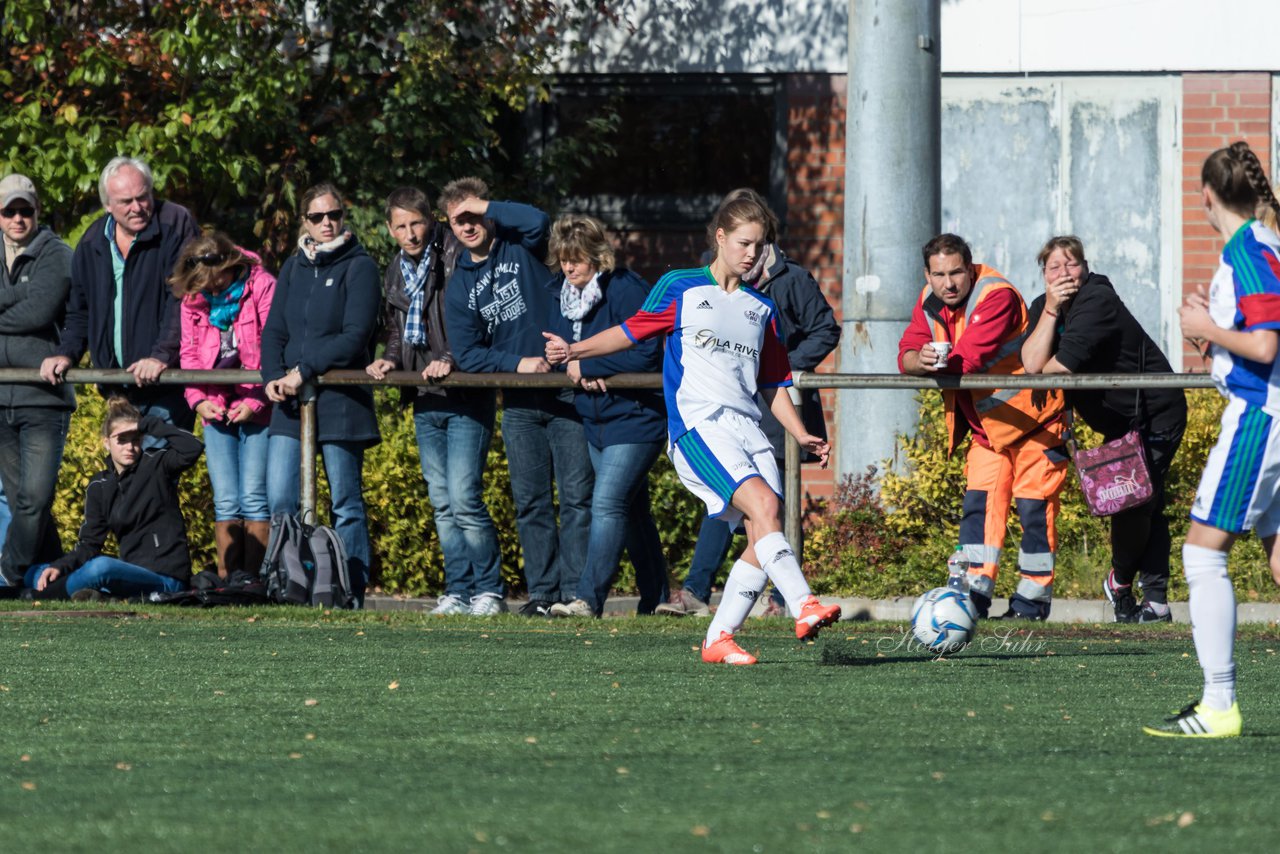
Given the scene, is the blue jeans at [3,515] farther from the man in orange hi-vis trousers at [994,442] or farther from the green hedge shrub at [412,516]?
the man in orange hi-vis trousers at [994,442]

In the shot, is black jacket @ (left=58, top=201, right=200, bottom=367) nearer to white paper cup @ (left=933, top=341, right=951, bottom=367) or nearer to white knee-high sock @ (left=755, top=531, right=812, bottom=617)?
white paper cup @ (left=933, top=341, right=951, bottom=367)

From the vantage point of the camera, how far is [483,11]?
48.2 ft

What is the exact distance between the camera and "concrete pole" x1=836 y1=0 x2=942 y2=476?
458 inches

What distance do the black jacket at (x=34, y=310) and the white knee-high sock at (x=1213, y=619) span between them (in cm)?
668

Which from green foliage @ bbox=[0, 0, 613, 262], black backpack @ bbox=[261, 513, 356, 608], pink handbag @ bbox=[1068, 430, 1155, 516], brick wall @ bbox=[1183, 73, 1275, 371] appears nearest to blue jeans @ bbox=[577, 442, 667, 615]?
black backpack @ bbox=[261, 513, 356, 608]

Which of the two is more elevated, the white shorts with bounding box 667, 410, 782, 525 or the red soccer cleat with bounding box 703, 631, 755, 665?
the white shorts with bounding box 667, 410, 782, 525

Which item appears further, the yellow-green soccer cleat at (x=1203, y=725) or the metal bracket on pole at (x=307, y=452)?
the metal bracket on pole at (x=307, y=452)

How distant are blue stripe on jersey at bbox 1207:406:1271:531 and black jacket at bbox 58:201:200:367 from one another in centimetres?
624

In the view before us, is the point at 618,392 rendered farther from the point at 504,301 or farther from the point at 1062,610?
the point at 1062,610

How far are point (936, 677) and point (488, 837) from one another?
3422 millimetres

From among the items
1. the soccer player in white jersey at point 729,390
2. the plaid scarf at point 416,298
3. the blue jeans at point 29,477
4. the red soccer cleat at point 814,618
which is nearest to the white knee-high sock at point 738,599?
the soccer player in white jersey at point 729,390

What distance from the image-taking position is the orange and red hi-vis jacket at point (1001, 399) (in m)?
9.71

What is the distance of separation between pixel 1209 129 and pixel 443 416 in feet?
24.3

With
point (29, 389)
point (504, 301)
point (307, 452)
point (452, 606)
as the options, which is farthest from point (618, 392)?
point (29, 389)
